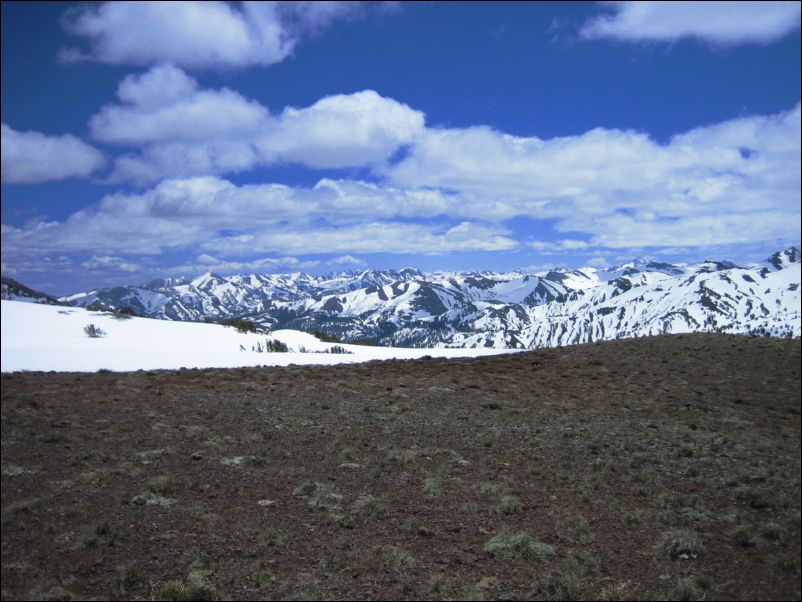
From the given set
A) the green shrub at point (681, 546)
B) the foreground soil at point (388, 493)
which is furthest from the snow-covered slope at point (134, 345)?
the green shrub at point (681, 546)

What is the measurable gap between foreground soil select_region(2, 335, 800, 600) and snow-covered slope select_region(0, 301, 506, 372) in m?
0.94

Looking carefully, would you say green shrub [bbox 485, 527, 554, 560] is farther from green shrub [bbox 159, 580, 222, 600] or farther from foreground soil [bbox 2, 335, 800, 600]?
green shrub [bbox 159, 580, 222, 600]

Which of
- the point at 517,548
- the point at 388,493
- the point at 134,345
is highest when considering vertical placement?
the point at 134,345

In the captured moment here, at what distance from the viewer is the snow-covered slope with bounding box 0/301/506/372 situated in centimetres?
1323

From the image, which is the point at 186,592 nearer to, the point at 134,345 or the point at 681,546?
the point at 681,546

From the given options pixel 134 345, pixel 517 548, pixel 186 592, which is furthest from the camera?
pixel 134 345

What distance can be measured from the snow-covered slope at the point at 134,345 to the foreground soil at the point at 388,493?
3.09 ft

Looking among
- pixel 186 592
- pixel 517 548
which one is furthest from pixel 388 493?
pixel 186 592

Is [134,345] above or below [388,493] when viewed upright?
above

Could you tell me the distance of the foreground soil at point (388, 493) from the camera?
6.26 meters

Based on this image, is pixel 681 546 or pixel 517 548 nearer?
pixel 681 546

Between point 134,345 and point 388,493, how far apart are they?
55.5 ft

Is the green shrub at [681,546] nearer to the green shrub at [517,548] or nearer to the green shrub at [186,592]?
the green shrub at [517,548]

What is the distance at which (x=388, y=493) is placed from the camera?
31.0 ft
